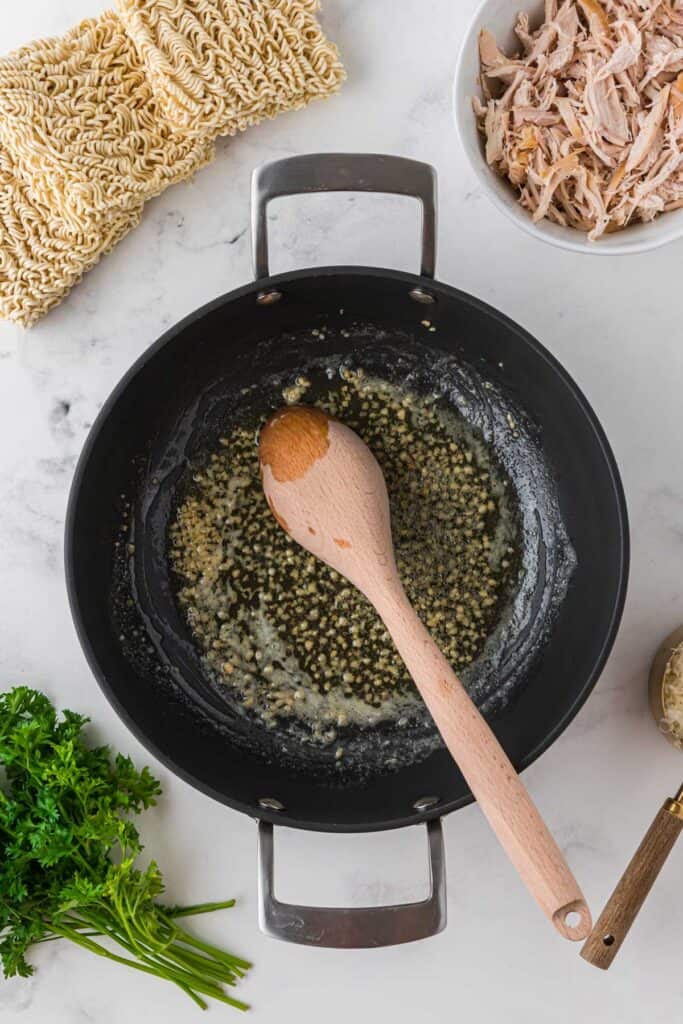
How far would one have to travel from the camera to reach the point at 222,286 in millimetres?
1122

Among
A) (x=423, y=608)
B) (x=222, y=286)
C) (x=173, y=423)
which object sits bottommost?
(x=423, y=608)

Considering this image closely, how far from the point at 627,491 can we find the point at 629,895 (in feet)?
1.50

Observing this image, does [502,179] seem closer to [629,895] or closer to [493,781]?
[493,781]

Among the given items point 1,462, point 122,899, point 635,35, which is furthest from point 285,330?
point 122,899

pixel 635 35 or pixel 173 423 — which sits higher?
pixel 635 35

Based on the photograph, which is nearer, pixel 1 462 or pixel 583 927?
pixel 583 927

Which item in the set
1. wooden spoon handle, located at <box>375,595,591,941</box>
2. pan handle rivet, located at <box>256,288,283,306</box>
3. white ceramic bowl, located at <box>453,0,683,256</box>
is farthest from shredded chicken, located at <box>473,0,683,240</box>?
wooden spoon handle, located at <box>375,595,591,941</box>

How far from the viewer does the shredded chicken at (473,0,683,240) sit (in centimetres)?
96

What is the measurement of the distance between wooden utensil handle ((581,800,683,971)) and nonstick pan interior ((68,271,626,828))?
164 mm

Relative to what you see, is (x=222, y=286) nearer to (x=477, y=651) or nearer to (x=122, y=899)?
(x=477, y=651)

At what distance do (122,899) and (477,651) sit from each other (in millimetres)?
505

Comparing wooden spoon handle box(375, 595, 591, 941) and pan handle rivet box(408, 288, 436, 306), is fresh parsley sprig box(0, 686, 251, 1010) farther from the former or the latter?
pan handle rivet box(408, 288, 436, 306)

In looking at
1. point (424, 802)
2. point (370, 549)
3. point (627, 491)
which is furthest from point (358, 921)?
point (627, 491)

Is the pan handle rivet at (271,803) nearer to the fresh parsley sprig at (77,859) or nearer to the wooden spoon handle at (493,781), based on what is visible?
the fresh parsley sprig at (77,859)
